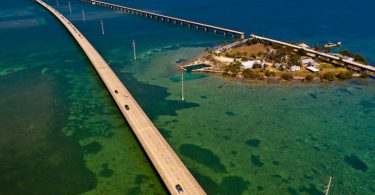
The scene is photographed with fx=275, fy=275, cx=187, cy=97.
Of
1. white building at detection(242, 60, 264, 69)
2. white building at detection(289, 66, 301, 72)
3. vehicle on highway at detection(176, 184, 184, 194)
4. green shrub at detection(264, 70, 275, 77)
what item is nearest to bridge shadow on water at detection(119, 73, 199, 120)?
vehicle on highway at detection(176, 184, 184, 194)

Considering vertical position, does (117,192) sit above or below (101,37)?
below

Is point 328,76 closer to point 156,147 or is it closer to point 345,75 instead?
Result: point 345,75

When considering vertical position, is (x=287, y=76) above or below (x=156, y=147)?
above

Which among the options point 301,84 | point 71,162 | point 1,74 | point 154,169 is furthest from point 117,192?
point 1,74

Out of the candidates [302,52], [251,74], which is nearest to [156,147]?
[251,74]

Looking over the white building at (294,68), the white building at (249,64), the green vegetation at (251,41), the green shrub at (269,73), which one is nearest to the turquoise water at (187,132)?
the green shrub at (269,73)

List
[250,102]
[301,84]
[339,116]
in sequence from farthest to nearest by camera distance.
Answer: [301,84]
[250,102]
[339,116]

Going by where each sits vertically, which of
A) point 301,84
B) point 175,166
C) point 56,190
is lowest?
point 56,190

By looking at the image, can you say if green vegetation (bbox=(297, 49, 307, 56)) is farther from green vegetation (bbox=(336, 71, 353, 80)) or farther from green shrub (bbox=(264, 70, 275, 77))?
green shrub (bbox=(264, 70, 275, 77))

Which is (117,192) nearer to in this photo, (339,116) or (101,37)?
(339,116)
